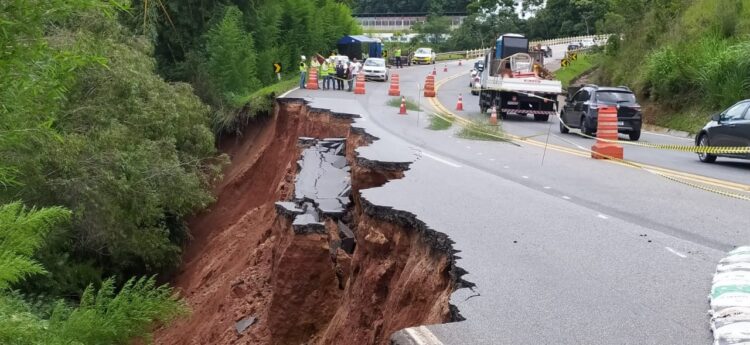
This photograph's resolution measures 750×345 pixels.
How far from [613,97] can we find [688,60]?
9.79m

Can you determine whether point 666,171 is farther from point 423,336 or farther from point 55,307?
point 423,336

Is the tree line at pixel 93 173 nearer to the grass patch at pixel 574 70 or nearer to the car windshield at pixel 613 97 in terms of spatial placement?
the car windshield at pixel 613 97

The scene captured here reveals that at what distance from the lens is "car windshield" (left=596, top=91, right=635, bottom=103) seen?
1005 inches

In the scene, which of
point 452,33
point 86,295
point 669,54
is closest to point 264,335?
point 86,295

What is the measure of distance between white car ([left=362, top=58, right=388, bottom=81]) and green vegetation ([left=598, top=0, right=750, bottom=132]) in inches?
567

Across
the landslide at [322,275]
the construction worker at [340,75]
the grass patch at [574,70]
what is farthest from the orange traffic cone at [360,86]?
the grass patch at [574,70]

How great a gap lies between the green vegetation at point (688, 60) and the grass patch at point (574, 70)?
1168cm

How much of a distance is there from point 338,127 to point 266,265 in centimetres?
938

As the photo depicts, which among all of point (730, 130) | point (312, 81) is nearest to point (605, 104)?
point (730, 130)

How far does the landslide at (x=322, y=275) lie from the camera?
793cm

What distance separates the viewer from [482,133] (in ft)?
75.6

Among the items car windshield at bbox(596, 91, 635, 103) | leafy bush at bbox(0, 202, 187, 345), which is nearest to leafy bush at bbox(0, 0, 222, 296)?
leafy bush at bbox(0, 202, 187, 345)

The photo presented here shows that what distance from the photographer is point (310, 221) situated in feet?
40.3

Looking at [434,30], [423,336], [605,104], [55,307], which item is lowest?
[55,307]
